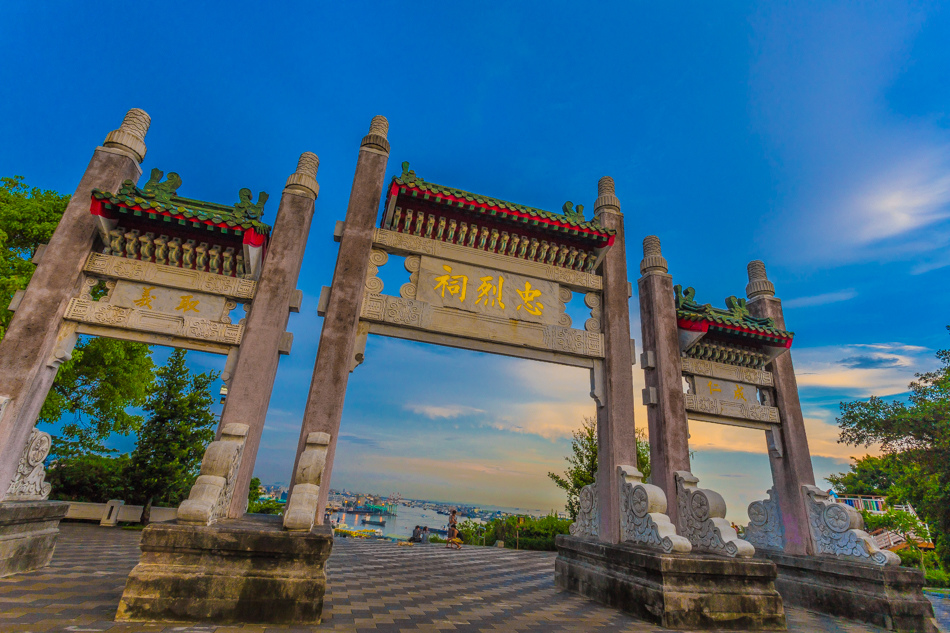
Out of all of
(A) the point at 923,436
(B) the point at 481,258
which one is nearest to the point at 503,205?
(B) the point at 481,258

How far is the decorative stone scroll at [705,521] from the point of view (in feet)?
21.0

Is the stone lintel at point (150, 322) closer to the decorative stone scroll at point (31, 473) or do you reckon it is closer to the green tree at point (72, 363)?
the decorative stone scroll at point (31, 473)

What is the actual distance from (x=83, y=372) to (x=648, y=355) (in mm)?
16198

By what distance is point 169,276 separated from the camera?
7.17 metres

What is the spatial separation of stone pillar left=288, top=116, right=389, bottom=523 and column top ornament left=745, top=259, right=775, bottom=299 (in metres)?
9.46

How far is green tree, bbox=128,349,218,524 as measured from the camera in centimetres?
1628

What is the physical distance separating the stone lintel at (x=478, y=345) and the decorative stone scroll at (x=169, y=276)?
2.26 metres

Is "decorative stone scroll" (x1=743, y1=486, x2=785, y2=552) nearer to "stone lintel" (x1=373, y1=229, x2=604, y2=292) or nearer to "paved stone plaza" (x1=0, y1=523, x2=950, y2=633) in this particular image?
"paved stone plaza" (x1=0, y1=523, x2=950, y2=633)

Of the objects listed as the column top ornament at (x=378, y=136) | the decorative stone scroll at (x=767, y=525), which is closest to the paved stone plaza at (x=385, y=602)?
the decorative stone scroll at (x=767, y=525)

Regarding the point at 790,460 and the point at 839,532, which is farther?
the point at 790,460

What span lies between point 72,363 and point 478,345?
12549 millimetres

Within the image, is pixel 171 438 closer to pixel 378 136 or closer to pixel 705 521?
pixel 378 136

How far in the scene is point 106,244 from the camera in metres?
7.25

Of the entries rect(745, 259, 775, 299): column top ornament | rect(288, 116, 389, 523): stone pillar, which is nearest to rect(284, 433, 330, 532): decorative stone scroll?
rect(288, 116, 389, 523): stone pillar
